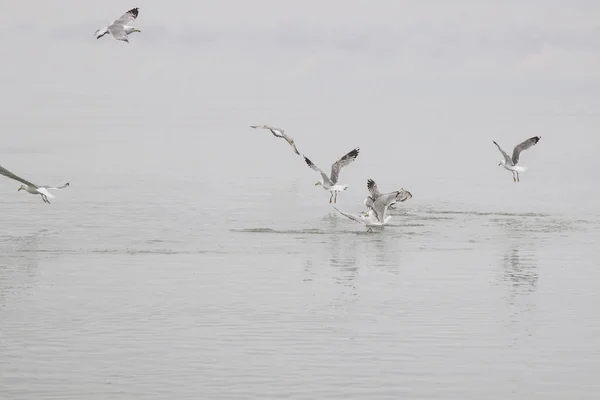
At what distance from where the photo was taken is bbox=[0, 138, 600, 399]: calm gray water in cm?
1276

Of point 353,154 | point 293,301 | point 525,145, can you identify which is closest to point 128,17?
point 353,154

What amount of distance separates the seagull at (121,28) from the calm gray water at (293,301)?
374 cm

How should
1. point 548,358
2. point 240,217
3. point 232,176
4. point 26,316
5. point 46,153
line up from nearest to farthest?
point 548,358 < point 26,316 < point 240,217 < point 232,176 < point 46,153

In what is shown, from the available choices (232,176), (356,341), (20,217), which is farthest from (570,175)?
(356,341)

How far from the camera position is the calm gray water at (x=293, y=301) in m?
12.8

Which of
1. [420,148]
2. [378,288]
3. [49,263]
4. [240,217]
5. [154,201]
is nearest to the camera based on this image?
[378,288]

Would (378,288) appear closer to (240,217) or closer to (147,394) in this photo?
(147,394)

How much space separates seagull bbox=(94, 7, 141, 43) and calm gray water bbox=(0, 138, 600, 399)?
3.74 meters

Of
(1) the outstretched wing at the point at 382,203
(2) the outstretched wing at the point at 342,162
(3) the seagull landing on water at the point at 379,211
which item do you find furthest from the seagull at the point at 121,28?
(2) the outstretched wing at the point at 342,162

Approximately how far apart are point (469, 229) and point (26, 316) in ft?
41.3

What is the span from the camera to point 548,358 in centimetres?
1367

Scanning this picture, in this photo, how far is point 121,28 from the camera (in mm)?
25203

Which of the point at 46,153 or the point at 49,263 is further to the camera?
the point at 46,153

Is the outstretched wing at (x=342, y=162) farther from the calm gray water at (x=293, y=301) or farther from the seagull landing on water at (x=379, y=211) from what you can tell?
the seagull landing on water at (x=379, y=211)
